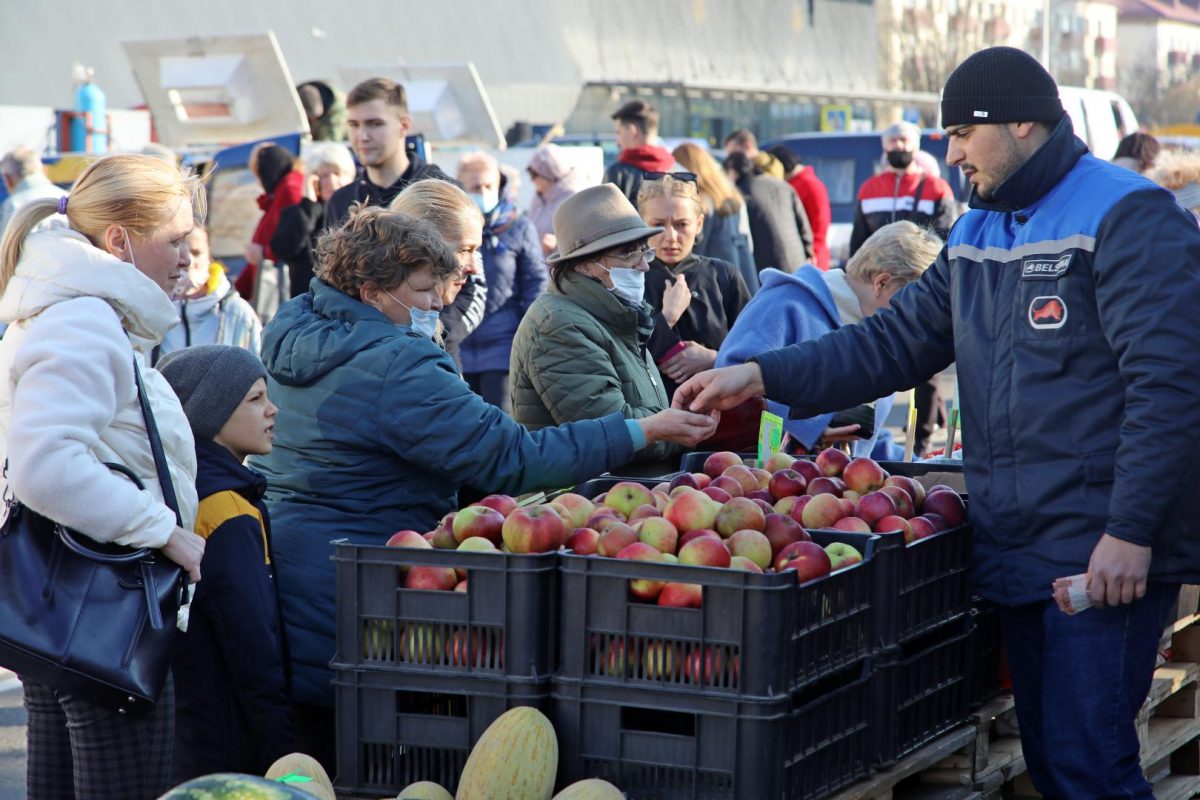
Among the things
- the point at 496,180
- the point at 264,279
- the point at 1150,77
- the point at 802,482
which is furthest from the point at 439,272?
the point at 1150,77

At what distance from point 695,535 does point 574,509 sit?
0.36 metres

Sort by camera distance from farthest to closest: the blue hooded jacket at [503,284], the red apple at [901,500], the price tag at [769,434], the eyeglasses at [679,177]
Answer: the blue hooded jacket at [503,284] < the eyeglasses at [679,177] < the price tag at [769,434] < the red apple at [901,500]

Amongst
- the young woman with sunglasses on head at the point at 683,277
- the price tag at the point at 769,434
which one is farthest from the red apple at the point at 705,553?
the young woman with sunglasses on head at the point at 683,277

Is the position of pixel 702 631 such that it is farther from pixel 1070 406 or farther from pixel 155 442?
pixel 155 442

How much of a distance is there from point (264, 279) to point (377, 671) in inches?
306

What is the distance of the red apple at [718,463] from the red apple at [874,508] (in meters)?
0.55

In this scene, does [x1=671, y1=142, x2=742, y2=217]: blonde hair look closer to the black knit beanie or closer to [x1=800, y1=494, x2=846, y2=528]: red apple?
the black knit beanie

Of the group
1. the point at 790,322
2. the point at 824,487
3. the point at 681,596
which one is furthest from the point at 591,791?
the point at 790,322

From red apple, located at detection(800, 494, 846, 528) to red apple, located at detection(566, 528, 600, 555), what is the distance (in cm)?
58

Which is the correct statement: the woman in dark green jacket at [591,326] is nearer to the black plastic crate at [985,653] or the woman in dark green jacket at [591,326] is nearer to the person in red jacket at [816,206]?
the black plastic crate at [985,653]

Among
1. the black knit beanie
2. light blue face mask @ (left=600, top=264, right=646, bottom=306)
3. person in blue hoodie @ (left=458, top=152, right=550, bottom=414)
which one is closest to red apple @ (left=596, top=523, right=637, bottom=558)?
the black knit beanie

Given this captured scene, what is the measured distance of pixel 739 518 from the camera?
3.22 m

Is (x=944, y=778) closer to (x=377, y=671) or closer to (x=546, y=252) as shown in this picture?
(x=377, y=671)

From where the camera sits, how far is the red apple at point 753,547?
3104mm
